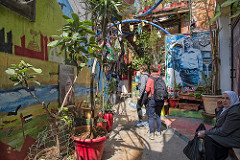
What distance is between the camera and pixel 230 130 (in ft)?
6.34

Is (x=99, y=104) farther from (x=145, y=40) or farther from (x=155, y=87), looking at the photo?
(x=145, y=40)

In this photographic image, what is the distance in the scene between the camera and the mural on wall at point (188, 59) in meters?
6.00

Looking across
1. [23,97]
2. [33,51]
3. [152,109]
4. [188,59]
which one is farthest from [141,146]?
[188,59]

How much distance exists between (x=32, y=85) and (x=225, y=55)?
6327mm

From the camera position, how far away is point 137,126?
4738 mm

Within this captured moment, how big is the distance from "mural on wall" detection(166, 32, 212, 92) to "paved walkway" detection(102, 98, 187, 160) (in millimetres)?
2762

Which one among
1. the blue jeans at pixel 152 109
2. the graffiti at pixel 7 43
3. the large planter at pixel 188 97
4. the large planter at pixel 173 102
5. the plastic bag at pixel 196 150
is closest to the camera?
the graffiti at pixel 7 43

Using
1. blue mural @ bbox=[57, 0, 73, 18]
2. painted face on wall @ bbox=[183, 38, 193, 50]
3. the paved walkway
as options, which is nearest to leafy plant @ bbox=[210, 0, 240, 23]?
the paved walkway

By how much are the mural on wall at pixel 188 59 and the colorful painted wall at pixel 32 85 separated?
5067 mm

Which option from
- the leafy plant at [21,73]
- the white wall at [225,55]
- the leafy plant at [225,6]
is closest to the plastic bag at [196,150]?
the leafy plant at [225,6]

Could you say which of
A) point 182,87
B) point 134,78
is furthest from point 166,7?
point 182,87

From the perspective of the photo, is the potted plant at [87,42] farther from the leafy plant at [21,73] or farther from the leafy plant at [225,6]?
the leafy plant at [225,6]

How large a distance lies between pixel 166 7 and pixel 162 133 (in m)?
8.97

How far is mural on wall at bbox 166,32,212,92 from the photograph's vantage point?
236 inches
